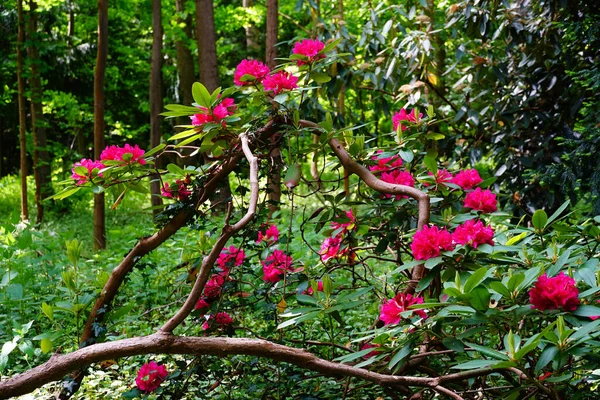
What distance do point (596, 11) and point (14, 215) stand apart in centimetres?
426

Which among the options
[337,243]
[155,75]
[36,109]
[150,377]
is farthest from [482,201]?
[36,109]

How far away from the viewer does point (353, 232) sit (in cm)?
266

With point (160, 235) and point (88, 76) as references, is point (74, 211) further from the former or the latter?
point (160, 235)

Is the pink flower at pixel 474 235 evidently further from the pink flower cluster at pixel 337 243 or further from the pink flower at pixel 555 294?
the pink flower cluster at pixel 337 243

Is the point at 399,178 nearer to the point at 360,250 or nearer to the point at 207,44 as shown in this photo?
the point at 360,250

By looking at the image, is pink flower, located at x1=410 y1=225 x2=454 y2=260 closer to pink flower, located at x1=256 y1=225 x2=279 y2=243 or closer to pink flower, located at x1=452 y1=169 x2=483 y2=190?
pink flower, located at x1=452 y1=169 x2=483 y2=190

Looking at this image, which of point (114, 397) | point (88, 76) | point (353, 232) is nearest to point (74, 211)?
point (88, 76)

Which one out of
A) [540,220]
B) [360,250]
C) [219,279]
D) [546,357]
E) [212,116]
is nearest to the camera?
[546,357]

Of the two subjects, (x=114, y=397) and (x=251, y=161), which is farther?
(x=114, y=397)

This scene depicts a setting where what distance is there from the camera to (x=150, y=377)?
2.61m

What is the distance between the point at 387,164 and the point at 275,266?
0.71 m

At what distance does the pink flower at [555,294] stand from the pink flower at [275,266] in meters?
1.34

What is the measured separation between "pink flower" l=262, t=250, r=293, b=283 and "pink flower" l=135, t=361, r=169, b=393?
0.61m

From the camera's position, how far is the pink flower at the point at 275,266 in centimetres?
282
